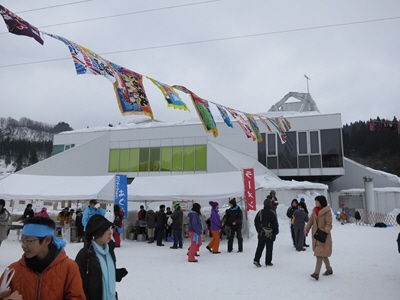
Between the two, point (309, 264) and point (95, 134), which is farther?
point (95, 134)

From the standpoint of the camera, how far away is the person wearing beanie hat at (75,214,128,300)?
112 inches

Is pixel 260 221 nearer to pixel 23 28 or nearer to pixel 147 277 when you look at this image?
pixel 147 277

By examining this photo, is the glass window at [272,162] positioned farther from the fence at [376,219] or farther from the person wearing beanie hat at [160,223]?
the person wearing beanie hat at [160,223]

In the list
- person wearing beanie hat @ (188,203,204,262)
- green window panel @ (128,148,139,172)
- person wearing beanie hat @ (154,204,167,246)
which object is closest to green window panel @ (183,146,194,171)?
green window panel @ (128,148,139,172)

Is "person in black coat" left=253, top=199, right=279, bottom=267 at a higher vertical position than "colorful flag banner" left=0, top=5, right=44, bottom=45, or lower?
lower

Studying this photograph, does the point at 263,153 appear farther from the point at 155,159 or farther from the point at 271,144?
the point at 155,159

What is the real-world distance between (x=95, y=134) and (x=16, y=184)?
18.0m

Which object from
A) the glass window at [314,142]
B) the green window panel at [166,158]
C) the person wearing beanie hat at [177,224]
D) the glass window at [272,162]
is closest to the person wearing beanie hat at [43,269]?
the person wearing beanie hat at [177,224]

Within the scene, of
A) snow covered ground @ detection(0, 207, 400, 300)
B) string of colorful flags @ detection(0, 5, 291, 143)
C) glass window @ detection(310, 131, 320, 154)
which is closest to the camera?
string of colorful flags @ detection(0, 5, 291, 143)

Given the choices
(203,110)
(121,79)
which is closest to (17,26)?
(121,79)

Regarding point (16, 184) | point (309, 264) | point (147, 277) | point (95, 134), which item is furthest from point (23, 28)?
point (95, 134)

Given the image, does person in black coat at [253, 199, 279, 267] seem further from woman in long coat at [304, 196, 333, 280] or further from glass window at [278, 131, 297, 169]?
glass window at [278, 131, 297, 169]

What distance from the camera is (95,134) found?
110 feet

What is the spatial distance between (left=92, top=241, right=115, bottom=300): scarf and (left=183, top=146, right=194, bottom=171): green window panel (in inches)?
997
